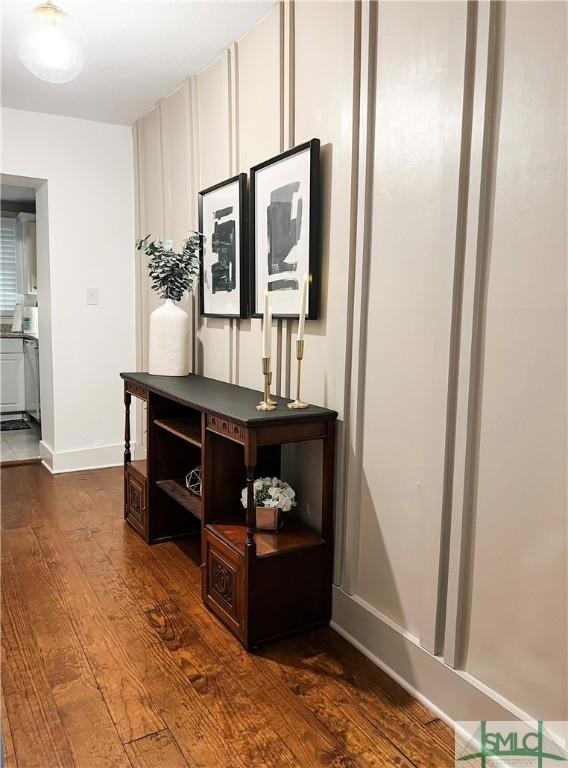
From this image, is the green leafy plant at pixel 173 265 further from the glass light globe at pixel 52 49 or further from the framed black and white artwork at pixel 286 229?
the glass light globe at pixel 52 49

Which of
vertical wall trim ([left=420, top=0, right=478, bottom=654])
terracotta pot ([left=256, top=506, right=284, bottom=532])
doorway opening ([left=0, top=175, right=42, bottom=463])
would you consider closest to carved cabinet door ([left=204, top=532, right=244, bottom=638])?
terracotta pot ([left=256, top=506, right=284, bottom=532])

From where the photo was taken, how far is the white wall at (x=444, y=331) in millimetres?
1365

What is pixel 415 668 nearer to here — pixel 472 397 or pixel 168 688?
pixel 168 688

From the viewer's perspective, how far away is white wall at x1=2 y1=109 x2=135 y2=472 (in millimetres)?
3834

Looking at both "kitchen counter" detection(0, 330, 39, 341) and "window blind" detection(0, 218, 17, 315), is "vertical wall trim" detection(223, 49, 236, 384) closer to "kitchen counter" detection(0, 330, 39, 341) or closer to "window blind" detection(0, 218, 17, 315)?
"kitchen counter" detection(0, 330, 39, 341)

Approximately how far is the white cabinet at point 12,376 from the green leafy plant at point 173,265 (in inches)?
127

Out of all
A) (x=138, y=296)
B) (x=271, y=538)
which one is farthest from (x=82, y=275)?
(x=271, y=538)

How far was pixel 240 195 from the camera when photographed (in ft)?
8.66

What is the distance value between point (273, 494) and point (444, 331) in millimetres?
916

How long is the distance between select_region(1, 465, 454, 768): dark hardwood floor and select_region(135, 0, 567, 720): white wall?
0.18 m

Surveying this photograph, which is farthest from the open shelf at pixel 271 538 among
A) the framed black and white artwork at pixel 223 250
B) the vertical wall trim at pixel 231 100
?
the vertical wall trim at pixel 231 100

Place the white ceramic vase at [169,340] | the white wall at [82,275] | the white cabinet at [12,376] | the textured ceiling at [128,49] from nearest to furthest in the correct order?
1. the textured ceiling at [128,49]
2. the white ceramic vase at [169,340]
3. the white wall at [82,275]
4. the white cabinet at [12,376]

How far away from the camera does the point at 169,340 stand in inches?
119

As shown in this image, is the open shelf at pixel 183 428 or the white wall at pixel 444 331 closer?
the white wall at pixel 444 331
